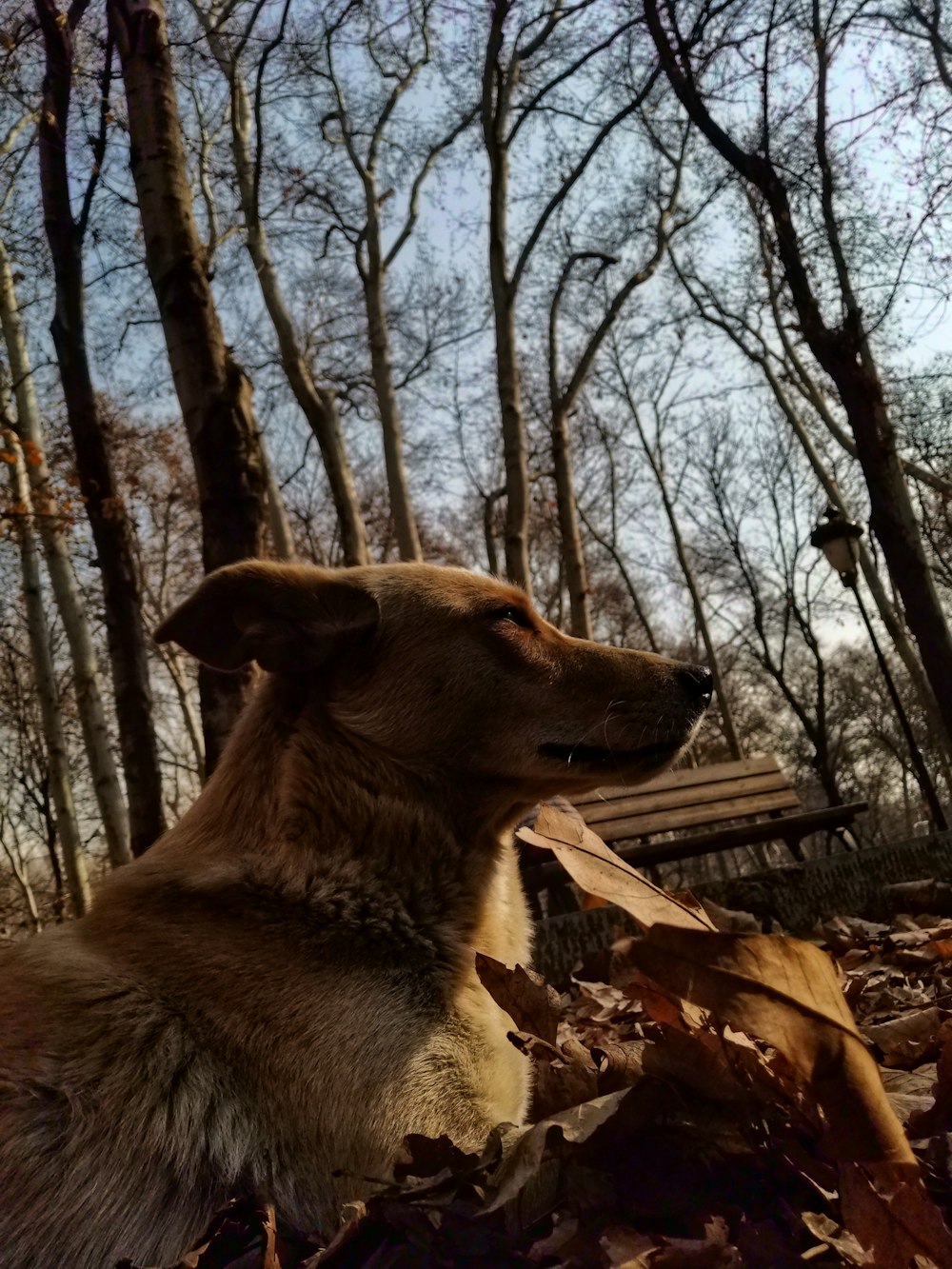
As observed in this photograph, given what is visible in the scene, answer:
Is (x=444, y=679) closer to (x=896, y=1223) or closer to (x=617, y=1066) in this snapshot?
(x=617, y=1066)

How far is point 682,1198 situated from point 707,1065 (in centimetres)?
21

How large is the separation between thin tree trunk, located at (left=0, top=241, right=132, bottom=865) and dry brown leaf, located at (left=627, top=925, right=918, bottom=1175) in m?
11.0

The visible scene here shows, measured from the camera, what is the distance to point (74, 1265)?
148cm

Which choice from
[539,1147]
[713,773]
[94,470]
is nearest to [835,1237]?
[539,1147]

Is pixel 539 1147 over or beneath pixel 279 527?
beneath

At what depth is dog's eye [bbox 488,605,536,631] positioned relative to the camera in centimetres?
280

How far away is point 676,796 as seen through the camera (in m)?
8.77

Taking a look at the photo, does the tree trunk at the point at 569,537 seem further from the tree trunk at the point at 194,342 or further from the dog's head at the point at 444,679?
the dog's head at the point at 444,679

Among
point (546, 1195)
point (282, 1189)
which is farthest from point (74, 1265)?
point (546, 1195)

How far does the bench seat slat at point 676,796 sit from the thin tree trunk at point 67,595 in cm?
651

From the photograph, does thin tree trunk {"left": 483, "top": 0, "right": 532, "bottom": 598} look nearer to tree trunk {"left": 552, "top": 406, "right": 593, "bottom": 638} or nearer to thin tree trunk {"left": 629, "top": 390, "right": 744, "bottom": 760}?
tree trunk {"left": 552, "top": 406, "right": 593, "bottom": 638}

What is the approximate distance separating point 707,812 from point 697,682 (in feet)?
21.0

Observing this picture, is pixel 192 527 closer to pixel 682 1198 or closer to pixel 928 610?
pixel 928 610

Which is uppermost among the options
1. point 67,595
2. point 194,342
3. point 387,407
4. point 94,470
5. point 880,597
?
point 387,407
